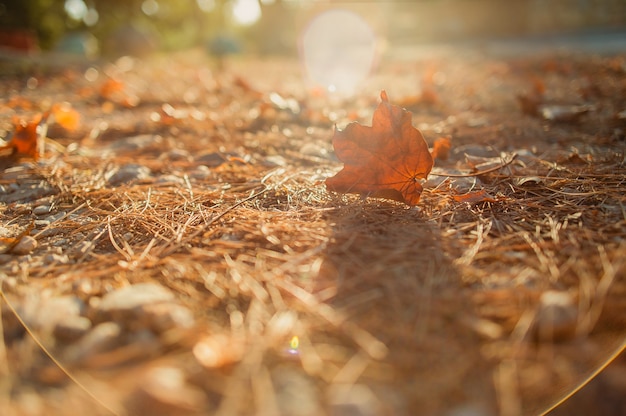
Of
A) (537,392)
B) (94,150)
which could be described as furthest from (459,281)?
(94,150)

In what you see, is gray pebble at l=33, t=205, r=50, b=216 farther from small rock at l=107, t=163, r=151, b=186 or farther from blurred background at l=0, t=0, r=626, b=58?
blurred background at l=0, t=0, r=626, b=58

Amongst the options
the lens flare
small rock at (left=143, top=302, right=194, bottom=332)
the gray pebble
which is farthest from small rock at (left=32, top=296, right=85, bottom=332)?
the lens flare

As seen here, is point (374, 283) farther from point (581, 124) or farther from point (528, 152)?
point (581, 124)

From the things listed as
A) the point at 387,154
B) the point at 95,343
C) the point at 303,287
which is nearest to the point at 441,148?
the point at 387,154

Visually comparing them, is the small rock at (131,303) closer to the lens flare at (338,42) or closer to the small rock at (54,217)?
the small rock at (54,217)

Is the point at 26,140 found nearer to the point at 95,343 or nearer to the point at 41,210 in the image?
the point at 41,210
